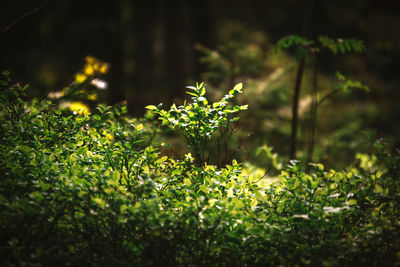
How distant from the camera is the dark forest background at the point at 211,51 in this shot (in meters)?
6.04

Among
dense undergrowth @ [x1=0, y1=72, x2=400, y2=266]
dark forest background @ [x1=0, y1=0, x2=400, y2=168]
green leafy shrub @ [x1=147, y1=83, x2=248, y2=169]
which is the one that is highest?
dark forest background @ [x1=0, y1=0, x2=400, y2=168]

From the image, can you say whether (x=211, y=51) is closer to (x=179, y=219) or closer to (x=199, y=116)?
(x=199, y=116)

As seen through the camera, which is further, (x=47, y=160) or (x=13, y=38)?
(x=13, y=38)

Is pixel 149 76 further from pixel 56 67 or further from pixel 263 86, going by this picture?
pixel 56 67

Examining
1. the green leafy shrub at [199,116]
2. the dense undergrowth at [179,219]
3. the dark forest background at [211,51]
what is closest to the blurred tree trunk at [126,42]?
the dark forest background at [211,51]

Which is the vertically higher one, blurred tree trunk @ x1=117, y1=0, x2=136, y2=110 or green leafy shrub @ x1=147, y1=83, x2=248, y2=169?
blurred tree trunk @ x1=117, y1=0, x2=136, y2=110

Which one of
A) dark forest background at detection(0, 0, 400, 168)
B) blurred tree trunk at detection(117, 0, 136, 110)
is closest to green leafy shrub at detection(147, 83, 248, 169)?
dark forest background at detection(0, 0, 400, 168)

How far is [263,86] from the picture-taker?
6020 millimetres

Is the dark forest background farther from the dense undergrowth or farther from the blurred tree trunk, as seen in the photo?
the dense undergrowth

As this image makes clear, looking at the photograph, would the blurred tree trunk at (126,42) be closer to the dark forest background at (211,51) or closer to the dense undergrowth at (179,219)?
the dark forest background at (211,51)

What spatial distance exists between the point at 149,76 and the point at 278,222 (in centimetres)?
689

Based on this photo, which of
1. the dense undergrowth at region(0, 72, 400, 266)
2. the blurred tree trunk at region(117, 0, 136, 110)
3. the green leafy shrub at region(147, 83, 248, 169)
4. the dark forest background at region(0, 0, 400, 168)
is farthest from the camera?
the blurred tree trunk at region(117, 0, 136, 110)

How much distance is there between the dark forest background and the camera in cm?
604

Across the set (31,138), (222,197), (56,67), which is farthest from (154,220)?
(56,67)
